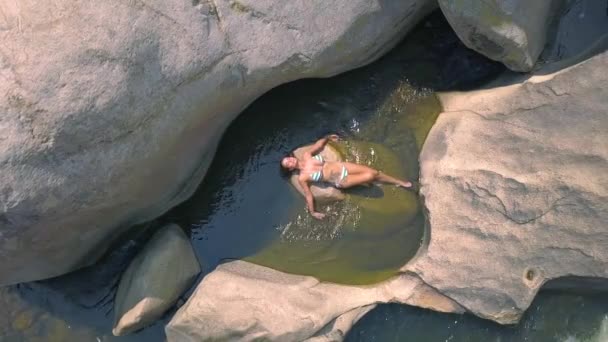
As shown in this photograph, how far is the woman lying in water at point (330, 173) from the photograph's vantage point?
464cm

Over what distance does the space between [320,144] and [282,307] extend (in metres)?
1.53

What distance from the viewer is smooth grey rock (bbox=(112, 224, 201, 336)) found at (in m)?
4.48

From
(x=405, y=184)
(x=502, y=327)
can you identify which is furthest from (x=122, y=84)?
Answer: (x=502, y=327)

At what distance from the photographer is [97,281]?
485 cm

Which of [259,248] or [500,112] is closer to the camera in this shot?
[500,112]

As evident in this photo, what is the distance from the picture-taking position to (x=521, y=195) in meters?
4.11

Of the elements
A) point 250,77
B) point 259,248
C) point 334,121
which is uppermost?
point 250,77

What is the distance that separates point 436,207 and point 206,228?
2.18 metres

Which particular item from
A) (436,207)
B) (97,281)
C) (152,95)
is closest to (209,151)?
(152,95)

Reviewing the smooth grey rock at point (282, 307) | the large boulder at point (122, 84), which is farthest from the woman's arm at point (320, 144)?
the smooth grey rock at point (282, 307)

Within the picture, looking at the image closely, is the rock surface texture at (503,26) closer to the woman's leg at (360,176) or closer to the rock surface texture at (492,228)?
the rock surface texture at (492,228)

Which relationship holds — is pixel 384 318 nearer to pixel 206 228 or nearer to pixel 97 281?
pixel 206 228

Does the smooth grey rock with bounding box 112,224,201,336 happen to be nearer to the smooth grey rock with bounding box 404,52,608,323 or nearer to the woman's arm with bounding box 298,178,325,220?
the woman's arm with bounding box 298,178,325,220

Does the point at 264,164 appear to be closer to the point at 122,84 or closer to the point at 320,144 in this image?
the point at 320,144
